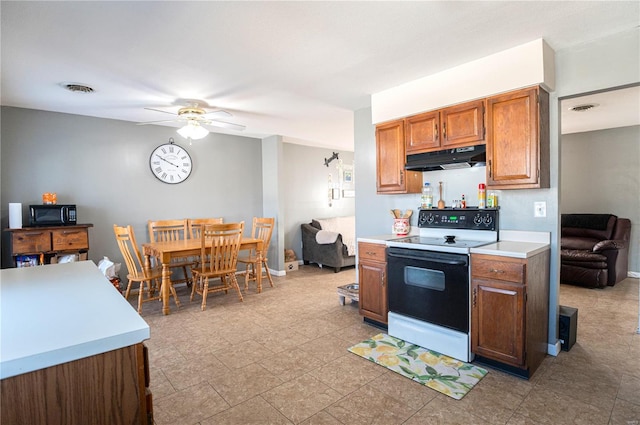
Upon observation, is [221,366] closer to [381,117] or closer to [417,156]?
[417,156]

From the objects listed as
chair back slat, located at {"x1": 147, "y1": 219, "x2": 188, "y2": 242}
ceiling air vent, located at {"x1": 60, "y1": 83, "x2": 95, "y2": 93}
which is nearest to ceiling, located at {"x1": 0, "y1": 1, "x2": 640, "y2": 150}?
ceiling air vent, located at {"x1": 60, "y1": 83, "x2": 95, "y2": 93}

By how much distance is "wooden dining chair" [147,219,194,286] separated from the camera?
453 centimetres

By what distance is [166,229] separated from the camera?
4.68 meters

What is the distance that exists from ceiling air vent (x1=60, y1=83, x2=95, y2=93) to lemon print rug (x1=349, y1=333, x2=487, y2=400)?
11.2 ft

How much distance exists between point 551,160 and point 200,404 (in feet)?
9.92

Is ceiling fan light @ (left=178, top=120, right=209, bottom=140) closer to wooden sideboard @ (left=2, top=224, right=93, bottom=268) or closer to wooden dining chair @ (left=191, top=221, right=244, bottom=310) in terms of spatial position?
wooden dining chair @ (left=191, top=221, right=244, bottom=310)

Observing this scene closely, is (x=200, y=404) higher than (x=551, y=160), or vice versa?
(x=551, y=160)

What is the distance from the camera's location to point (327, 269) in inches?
234

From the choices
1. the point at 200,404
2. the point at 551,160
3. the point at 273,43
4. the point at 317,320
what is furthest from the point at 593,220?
the point at 200,404

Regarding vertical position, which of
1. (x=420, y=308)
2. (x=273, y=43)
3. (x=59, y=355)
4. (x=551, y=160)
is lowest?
(x=420, y=308)

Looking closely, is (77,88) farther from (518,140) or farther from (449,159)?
(518,140)

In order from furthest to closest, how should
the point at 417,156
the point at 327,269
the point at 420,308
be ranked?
1. the point at 327,269
2. the point at 417,156
3. the point at 420,308

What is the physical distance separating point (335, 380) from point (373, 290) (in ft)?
3.40

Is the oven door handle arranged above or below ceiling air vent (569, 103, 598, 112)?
below
